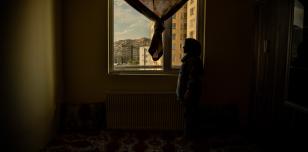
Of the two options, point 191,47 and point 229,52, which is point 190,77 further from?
point 229,52

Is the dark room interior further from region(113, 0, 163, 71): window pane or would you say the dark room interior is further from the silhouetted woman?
the silhouetted woman

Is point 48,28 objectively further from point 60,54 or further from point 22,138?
point 22,138

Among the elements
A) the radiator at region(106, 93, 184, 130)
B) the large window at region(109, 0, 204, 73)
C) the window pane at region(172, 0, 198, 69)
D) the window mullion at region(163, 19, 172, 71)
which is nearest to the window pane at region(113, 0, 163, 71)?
the large window at region(109, 0, 204, 73)

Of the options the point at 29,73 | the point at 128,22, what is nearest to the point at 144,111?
the point at 128,22

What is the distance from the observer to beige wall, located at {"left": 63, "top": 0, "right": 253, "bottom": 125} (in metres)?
4.18

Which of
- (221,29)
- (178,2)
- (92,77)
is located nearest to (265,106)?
(221,29)

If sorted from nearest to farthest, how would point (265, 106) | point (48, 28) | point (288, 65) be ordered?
1. point (288, 65)
2. point (265, 106)
3. point (48, 28)

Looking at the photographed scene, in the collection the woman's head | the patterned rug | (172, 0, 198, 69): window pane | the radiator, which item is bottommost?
the patterned rug

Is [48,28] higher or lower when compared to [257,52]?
higher

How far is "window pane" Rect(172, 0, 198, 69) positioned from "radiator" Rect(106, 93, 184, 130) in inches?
23.9

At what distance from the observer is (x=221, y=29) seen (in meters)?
4.20

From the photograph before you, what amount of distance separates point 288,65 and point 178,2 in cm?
183

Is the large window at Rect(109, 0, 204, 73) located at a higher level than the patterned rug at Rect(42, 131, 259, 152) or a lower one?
higher

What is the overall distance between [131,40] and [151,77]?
63cm
